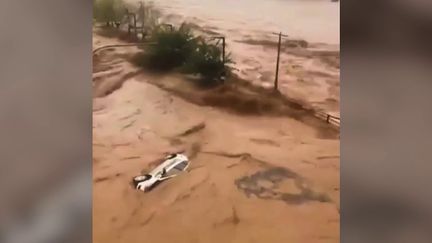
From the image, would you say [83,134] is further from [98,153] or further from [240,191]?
[240,191]

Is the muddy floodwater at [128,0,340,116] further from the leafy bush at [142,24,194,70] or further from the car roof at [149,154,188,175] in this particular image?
the car roof at [149,154,188,175]

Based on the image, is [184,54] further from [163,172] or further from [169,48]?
[163,172]

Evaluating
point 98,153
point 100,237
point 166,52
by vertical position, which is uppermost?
point 166,52

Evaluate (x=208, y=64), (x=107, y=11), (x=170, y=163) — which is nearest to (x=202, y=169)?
(x=170, y=163)

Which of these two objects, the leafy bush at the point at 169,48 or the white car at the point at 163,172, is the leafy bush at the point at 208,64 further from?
the white car at the point at 163,172

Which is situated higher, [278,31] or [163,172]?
[278,31]

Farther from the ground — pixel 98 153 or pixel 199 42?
pixel 199 42

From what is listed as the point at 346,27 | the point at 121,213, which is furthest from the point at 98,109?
the point at 346,27
